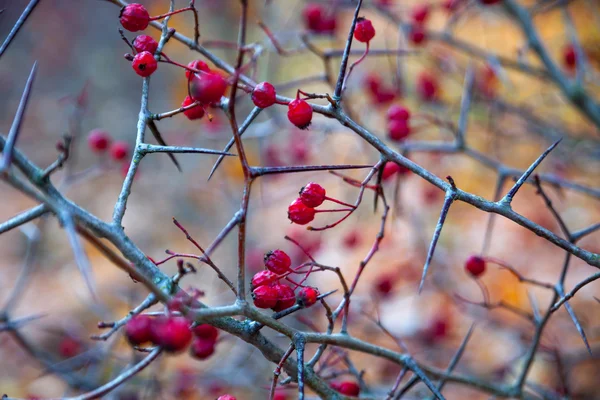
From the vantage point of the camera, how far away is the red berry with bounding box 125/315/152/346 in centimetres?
69

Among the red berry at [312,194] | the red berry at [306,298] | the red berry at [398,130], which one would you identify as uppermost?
the red berry at [398,130]

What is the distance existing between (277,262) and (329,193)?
9.19 feet

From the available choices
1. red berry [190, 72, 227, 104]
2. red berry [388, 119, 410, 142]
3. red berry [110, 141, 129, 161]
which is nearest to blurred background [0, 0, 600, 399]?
red berry [110, 141, 129, 161]

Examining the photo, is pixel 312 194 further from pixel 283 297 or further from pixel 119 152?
pixel 119 152

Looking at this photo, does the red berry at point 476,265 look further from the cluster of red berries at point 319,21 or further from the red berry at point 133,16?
the cluster of red berries at point 319,21

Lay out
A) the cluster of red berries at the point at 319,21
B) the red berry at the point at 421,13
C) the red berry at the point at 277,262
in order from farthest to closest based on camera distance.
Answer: the red berry at the point at 421,13 → the cluster of red berries at the point at 319,21 → the red berry at the point at 277,262

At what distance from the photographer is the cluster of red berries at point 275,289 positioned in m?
0.95

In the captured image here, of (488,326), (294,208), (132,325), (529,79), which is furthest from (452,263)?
(132,325)

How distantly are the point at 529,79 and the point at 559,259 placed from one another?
58.8 inches

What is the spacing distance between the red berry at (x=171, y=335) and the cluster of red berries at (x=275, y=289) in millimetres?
266

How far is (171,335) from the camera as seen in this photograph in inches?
26.6

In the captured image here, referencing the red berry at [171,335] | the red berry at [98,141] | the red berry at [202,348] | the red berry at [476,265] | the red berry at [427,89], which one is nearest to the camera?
the red berry at [171,335]

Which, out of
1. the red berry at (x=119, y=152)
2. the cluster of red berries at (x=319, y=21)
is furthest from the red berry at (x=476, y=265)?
the red berry at (x=119, y=152)

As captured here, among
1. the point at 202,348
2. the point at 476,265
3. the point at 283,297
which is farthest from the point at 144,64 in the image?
the point at 476,265
